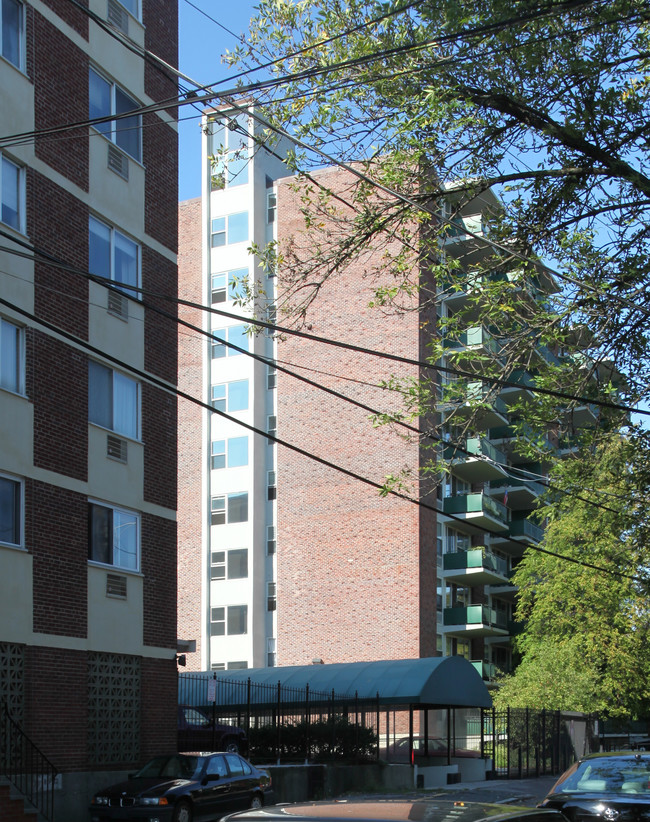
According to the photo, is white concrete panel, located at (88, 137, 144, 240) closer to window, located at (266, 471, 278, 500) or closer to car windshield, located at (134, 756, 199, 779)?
car windshield, located at (134, 756, 199, 779)

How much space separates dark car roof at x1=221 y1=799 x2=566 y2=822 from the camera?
185 inches

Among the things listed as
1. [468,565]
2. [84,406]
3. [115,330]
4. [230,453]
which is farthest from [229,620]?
[84,406]

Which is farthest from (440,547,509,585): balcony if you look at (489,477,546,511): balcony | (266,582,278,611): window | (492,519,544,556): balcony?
(266,582,278,611): window

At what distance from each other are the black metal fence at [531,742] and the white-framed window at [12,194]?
22.0 m

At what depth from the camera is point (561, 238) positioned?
1434 centimetres

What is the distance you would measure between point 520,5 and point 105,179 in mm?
12713

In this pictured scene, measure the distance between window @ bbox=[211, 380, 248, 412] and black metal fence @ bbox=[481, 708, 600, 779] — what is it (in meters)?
17.7

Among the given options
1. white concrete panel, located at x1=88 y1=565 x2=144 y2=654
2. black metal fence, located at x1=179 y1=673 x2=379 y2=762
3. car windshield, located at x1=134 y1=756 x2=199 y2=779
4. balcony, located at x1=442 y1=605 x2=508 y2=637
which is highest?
white concrete panel, located at x1=88 y1=565 x2=144 y2=654

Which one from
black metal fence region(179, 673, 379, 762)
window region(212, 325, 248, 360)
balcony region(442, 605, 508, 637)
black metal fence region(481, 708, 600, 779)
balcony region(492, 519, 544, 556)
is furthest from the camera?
balcony region(492, 519, 544, 556)

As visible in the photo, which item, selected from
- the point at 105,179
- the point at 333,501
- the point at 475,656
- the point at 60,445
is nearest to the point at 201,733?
the point at 60,445

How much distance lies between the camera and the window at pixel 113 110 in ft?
A: 75.7

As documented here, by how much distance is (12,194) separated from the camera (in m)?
20.3

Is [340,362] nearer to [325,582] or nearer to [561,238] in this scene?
[325,582]

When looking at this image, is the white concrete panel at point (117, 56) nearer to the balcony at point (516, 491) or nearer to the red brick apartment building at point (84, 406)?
the red brick apartment building at point (84, 406)
